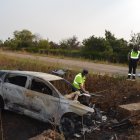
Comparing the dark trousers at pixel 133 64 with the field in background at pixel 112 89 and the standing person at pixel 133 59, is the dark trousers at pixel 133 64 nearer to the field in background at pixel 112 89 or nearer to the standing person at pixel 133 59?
the standing person at pixel 133 59

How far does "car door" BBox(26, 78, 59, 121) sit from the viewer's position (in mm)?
11883

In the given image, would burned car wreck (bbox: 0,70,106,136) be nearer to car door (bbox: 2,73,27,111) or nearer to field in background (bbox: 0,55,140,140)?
car door (bbox: 2,73,27,111)

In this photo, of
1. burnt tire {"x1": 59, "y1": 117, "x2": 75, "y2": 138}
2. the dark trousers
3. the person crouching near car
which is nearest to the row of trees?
the dark trousers

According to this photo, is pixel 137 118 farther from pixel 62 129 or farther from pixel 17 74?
pixel 17 74

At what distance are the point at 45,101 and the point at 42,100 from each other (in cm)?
13

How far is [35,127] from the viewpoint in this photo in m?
12.5

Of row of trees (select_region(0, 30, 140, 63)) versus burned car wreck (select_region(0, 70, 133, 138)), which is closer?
burned car wreck (select_region(0, 70, 133, 138))

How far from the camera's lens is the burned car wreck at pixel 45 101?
11.5 m

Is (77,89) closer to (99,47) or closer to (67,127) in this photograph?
(67,127)

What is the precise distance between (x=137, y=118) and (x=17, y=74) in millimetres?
4466

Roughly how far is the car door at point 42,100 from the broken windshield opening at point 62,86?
1.28 ft

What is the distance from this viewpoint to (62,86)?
1293 centimetres

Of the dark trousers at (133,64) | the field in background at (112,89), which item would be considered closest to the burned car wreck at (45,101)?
the field in background at (112,89)

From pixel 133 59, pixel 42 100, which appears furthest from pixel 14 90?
pixel 133 59
